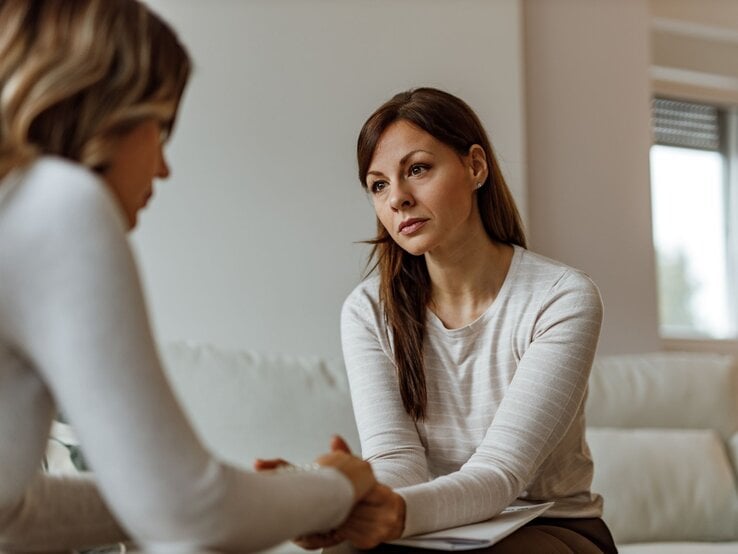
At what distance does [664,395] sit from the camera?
301cm

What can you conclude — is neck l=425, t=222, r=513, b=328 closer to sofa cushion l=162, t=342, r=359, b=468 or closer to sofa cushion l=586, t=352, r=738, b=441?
sofa cushion l=162, t=342, r=359, b=468

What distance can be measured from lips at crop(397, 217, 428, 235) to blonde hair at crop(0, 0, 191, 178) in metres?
0.85

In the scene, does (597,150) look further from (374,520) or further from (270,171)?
(374,520)

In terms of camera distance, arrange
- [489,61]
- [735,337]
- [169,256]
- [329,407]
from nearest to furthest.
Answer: [329,407] < [169,256] < [489,61] < [735,337]

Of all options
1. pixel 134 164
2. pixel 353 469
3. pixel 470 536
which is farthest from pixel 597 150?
pixel 134 164

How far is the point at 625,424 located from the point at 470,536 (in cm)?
177

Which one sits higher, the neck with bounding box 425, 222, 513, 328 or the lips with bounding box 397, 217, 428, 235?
the lips with bounding box 397, 217, 428, 235

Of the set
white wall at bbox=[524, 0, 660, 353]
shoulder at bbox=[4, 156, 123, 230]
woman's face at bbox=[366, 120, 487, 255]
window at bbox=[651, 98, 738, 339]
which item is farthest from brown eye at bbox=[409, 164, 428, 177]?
window at bbox=[651, 98, 738, 339]

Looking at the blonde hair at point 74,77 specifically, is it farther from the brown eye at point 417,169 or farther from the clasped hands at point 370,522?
the brown eye at point 417,169

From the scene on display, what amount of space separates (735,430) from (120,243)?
2.58 meters

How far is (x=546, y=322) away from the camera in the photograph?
1703 millimetres

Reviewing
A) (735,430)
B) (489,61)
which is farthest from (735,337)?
(489,61)

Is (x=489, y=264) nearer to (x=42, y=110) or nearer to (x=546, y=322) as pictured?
(x=546, y=322)

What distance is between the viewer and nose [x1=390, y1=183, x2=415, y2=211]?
1787 millimetres
